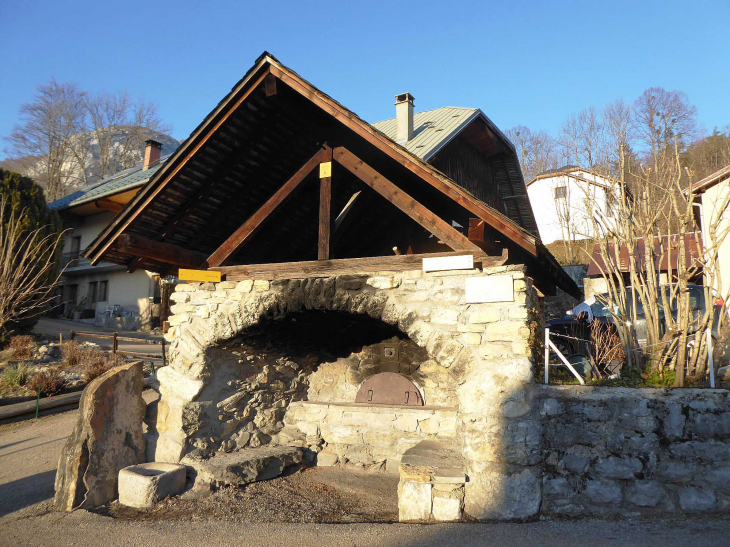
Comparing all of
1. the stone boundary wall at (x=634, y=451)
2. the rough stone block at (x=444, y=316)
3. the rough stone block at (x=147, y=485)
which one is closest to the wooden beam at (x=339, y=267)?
the rough stone block at (x=444, y=316)

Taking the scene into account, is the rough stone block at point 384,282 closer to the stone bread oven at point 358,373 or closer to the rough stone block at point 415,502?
the stone bread oven at point 358,373

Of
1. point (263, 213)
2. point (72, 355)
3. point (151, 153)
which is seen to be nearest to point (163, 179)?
point (263, 213)

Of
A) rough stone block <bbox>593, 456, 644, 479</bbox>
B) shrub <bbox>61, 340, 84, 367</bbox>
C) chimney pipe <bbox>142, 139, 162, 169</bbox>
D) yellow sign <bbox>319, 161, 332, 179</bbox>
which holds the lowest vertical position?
rough stone block <bbox>593, 456, 644, 479</bbox>

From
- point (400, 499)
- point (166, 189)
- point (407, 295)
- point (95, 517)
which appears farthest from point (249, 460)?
point (166, 189)

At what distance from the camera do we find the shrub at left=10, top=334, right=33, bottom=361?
1081 cm

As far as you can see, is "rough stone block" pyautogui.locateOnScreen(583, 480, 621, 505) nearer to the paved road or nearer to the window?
the paved road

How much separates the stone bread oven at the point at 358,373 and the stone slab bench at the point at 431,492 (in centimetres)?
12

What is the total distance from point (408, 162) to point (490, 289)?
56.3 inches

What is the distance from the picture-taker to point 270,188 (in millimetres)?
6637

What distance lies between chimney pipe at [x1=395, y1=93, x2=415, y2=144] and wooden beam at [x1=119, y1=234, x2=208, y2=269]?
684 cm

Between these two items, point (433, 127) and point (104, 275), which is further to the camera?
point (104, 275)

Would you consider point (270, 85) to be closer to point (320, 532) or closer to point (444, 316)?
point (444, 316)

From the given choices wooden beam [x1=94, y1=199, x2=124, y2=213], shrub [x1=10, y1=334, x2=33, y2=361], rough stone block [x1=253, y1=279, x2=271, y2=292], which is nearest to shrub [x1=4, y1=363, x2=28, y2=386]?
shrub [x1=10, y1=334, x2=33, y2=361]

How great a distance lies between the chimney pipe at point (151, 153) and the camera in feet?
68.8
